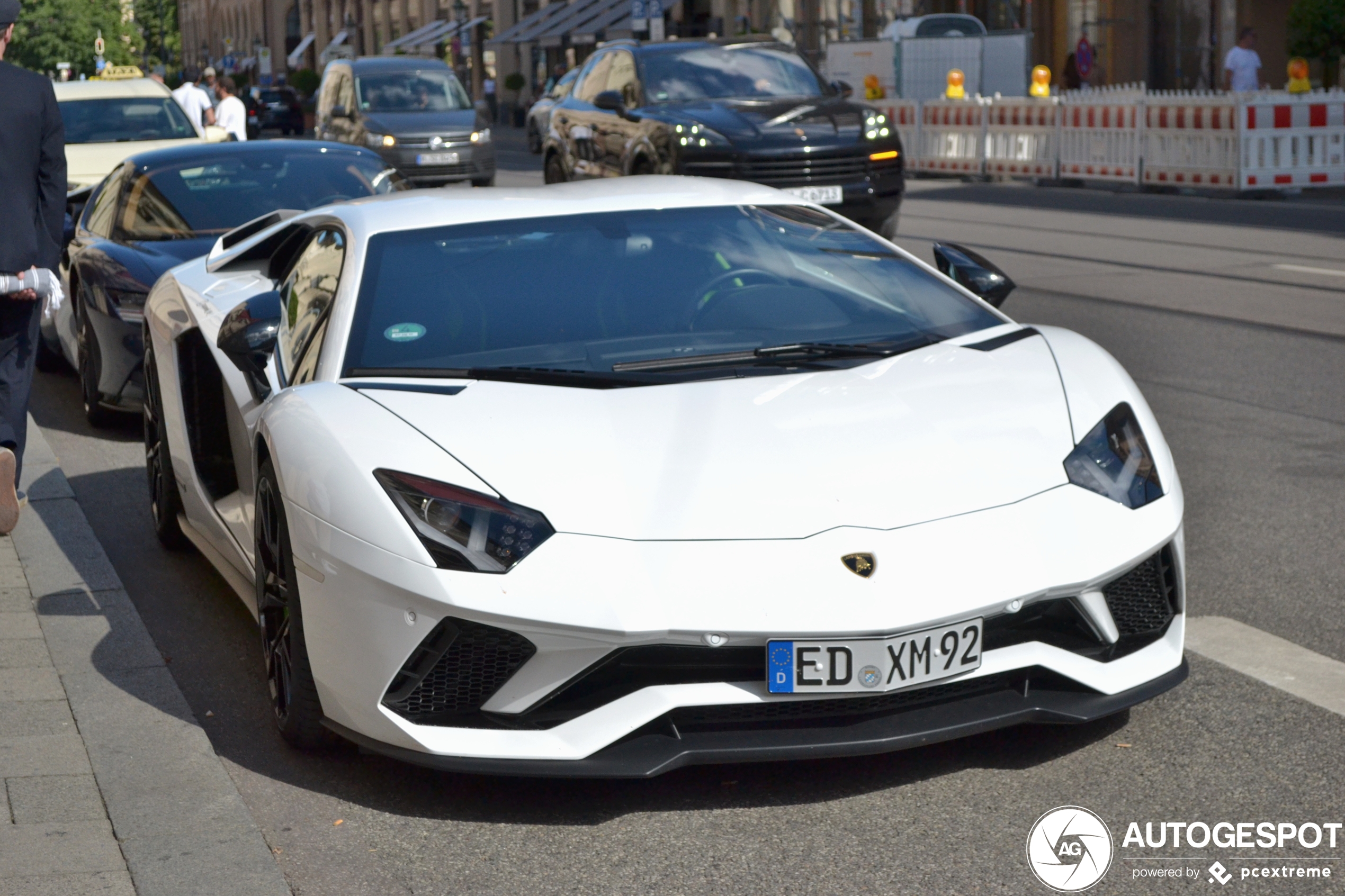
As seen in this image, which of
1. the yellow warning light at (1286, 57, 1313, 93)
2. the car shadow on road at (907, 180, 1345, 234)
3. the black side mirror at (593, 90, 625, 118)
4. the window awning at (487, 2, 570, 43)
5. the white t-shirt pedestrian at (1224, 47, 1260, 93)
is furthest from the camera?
the window awning at (487, 2, 570, 43)

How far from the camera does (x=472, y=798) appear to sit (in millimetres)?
3512

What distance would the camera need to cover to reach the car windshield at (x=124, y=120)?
1501cm

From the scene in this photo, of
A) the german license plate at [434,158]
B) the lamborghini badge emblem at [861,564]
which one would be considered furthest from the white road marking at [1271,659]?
the german license plate at [434,158]

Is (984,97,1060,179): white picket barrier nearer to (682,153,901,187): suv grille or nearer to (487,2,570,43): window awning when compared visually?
(682,153,901,187): suv grille

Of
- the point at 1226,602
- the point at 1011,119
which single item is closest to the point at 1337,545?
the point at 1226,602

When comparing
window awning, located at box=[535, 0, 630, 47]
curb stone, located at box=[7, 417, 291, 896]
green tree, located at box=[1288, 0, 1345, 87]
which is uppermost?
window awning, located at box=[535, 0, 630, 47]

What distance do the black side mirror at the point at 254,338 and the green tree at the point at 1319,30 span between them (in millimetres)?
21270

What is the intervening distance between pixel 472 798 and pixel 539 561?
1.96ft

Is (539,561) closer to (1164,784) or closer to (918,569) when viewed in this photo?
(918,569)

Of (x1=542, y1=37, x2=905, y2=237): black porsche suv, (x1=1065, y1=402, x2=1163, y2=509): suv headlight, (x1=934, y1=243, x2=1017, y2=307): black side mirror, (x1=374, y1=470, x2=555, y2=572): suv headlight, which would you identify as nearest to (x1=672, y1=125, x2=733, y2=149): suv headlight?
(x1=542, y1=37, x2=905, y2=237): black porsche suv

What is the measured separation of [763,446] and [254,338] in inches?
65.6

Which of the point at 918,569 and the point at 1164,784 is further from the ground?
the point at 918,569

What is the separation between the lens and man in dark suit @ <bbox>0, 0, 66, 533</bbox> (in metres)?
5.53

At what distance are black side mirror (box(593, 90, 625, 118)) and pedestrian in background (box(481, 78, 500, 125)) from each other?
141 ft
